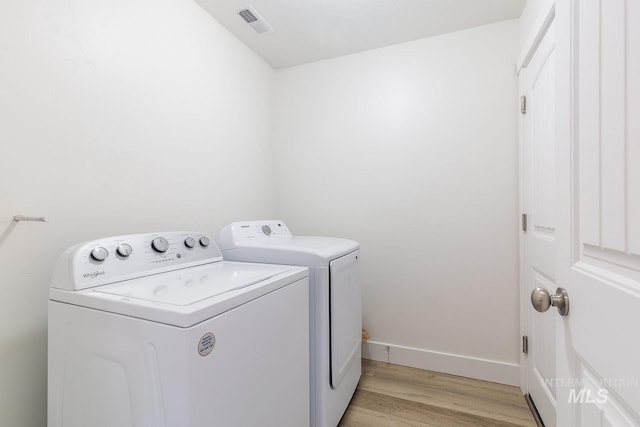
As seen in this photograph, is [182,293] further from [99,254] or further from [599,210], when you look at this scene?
[599,210]

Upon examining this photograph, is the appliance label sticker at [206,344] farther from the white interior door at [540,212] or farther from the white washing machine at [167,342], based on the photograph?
the white interior door at [540,212]

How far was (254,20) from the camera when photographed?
1818 millimetres

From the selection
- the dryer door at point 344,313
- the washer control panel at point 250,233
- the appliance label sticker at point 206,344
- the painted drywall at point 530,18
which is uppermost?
the painted drywall at point 530,18

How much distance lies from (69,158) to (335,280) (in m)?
1.20

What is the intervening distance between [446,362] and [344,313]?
0.99 metres

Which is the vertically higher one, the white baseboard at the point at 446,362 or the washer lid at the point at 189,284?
the washer lid at the point at 189,284

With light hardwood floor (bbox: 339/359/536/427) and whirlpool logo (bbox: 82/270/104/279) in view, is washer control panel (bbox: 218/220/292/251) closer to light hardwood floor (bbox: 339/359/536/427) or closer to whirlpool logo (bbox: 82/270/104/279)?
whirlpool logo (bbox: 82/270/104/279)

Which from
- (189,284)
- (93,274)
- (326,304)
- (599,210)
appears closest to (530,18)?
(599,210)

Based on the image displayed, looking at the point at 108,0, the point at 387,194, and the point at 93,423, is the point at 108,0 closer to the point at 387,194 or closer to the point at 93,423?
the point at 93,423

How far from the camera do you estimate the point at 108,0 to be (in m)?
1.23

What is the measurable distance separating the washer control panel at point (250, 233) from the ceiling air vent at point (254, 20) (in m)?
1.28

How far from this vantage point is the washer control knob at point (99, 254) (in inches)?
37.7

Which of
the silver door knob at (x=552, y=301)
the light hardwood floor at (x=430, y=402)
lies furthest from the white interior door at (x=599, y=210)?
the light hardwood floor at (x=430, y=402)

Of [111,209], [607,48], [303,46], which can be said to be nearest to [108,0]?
[111,209]
